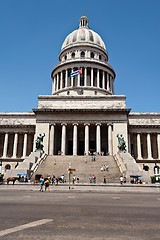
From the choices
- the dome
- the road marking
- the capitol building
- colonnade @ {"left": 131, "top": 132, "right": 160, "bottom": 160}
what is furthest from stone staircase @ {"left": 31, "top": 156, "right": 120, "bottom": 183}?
the dome

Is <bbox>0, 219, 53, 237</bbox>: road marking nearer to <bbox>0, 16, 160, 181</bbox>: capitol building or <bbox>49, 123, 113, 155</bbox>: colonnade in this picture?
<bbox>0, 16, 160, 181</bbox>: capitol building

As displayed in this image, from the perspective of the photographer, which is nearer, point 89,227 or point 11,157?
point 89,227

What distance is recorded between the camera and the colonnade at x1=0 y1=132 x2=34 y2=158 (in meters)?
53.7

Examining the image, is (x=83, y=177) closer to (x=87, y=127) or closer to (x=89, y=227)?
(x=87, y=127)

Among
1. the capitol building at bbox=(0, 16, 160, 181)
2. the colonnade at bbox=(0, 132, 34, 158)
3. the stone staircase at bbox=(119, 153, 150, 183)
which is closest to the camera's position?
the stone staircase at bbox=(119, 153, 150, 183)

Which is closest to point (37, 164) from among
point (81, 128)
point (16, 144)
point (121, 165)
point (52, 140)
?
point (52, 140)

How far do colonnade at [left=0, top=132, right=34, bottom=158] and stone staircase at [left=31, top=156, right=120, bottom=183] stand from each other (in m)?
13.1

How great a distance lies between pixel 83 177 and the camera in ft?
108

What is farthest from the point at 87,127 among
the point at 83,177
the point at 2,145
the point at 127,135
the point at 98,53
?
the point at 98,53

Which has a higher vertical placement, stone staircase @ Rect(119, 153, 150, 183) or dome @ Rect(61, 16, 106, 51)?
dome @ Rect(61, 16, 106, 51)

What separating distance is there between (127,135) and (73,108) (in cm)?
1416

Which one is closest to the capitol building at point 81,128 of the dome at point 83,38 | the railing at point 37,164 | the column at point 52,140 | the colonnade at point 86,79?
the column at point 52,140

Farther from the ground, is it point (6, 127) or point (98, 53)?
point (98, 53)

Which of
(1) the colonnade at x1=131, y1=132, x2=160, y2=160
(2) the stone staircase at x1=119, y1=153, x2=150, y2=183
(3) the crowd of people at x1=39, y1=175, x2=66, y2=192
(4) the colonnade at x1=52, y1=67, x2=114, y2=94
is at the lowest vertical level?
(3) the crowd of people at x1=39, y1=175, x2=66, y2=192
